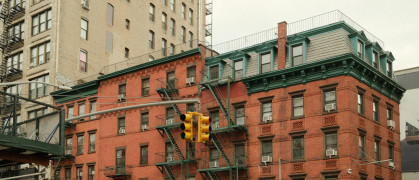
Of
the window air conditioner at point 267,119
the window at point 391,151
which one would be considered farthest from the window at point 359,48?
the window at point 391,151

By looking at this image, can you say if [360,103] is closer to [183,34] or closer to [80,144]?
[80,144]

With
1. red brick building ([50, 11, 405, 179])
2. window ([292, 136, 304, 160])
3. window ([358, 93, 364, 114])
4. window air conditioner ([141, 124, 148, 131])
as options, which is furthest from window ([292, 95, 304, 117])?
window air conditioner ([141, 124, 148, 131])

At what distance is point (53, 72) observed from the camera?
193 feet

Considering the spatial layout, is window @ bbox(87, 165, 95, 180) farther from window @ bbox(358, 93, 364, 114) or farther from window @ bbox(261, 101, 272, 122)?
window @ bbox(358, 93, 364, 114)

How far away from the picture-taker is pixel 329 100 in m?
40.1

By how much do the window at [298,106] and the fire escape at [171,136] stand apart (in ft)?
31.1

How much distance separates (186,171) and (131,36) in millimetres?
25545

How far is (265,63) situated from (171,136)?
34.1 feet

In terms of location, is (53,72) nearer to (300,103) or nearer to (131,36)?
(131,36)

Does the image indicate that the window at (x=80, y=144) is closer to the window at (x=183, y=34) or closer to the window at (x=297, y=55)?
the window at (x=297, y=55)

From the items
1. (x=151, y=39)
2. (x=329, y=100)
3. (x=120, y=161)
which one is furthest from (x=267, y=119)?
(x=151, y=39)

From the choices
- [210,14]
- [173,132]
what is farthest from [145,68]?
[210,14]

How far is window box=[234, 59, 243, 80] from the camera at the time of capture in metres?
45.5

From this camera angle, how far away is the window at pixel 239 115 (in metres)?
44.4
